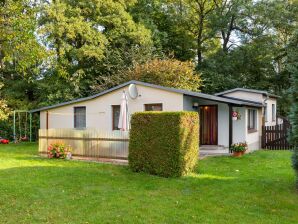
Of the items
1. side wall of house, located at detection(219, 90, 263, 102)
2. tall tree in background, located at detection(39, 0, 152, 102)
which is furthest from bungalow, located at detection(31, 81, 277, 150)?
tall tree in background, located at detection(39, 0, 152, 102)

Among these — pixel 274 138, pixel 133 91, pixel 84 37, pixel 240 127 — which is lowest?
pixel 274 138

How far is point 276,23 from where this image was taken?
28.7 meters

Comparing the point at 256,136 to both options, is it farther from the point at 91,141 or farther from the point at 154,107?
the point at 91,141

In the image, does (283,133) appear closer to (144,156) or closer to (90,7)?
(144,156)

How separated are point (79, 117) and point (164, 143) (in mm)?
9386

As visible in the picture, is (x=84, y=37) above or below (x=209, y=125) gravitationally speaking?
above

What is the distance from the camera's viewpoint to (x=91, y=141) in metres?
12.4

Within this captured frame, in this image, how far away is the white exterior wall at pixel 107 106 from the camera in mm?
14758

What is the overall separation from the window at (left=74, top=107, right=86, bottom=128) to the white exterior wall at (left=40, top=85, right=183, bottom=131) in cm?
18

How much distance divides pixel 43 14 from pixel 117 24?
5394 mm

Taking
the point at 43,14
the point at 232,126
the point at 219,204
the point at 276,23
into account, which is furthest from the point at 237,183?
the point at 276,23

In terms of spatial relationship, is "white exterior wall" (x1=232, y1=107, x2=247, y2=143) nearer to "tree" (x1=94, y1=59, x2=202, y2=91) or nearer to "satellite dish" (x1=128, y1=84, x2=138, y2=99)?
"satellite dish" (x1=128, y1=84, x2=138, y2=99)

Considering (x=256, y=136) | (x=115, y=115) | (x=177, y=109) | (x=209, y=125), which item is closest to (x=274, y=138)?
(x=256, y=136)

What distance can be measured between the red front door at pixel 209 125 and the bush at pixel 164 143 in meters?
6.26
